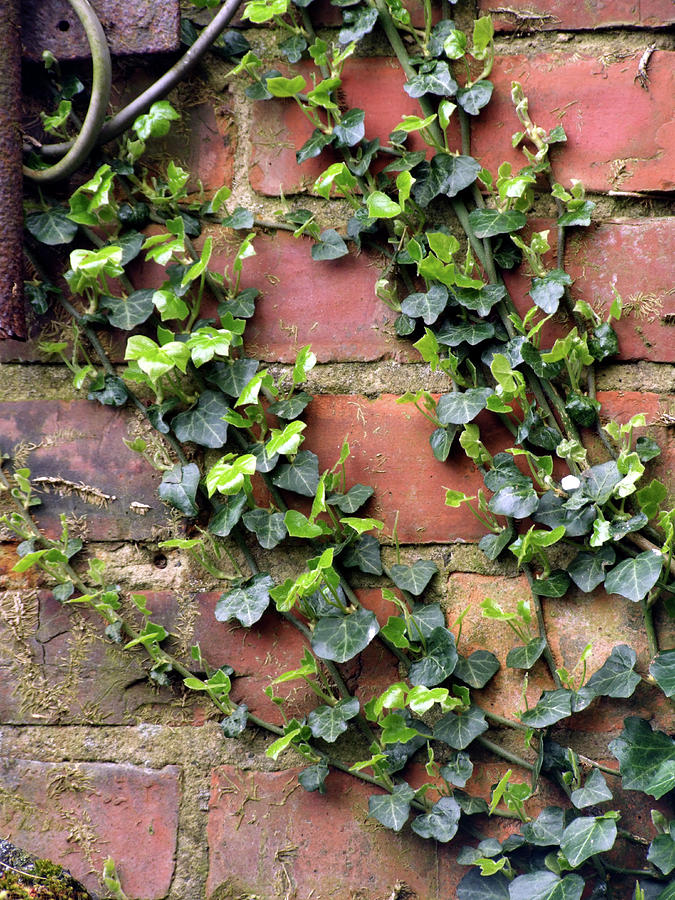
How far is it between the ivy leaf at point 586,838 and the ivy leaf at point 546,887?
24 millimetres

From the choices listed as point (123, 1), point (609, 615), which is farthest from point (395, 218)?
point (609, 615)

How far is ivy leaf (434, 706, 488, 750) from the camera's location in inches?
31.1

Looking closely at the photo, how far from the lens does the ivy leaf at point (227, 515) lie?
0.84 meters

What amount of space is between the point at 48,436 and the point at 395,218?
0.45 metres

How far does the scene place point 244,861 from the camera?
31.9 inches

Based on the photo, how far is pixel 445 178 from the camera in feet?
2.80

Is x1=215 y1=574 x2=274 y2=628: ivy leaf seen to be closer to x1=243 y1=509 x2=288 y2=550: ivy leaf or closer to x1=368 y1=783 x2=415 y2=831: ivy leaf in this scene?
x1=243 y1=509 x2=288 y2=550: ivy leaf

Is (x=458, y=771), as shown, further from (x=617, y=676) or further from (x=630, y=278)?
(x=630, y=278)

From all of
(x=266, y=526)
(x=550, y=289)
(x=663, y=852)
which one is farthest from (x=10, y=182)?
(x=663, y=852)

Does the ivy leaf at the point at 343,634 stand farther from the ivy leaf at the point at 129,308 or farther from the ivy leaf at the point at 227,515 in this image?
the ivy leaf at the point at 129,308

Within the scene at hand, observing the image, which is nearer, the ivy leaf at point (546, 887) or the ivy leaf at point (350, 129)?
the ivy leaf at point (546, 887)

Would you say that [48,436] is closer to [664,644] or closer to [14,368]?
[14,368]

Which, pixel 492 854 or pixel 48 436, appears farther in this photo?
pixel 48 436

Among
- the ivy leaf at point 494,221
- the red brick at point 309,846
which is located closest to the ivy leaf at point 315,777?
the red brick at point 309,846
